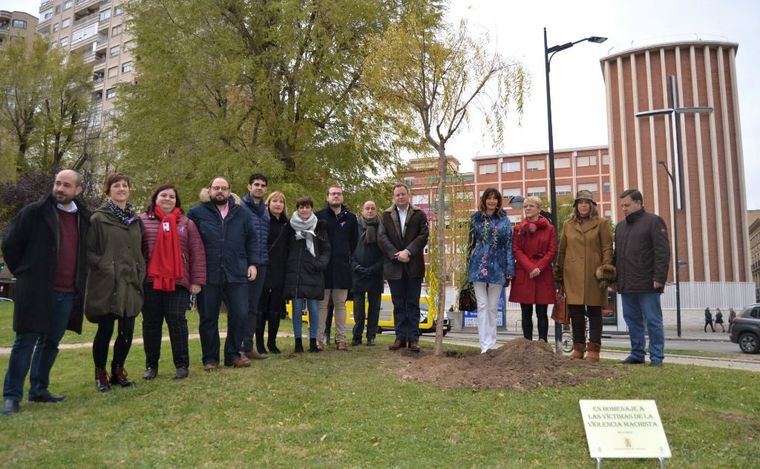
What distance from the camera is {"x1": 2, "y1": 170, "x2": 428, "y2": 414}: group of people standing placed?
209 inches

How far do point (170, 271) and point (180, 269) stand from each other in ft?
0.37

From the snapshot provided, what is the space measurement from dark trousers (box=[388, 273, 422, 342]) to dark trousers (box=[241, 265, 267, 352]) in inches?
66.0

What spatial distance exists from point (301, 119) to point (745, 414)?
1594 centimetres

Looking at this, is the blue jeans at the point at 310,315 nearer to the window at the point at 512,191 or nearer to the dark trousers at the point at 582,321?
the dark trousers at the point at 582,321

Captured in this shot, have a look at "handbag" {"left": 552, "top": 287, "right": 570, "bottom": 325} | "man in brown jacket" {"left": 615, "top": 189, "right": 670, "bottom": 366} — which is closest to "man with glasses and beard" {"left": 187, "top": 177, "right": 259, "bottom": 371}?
"handbag" {"left": 552, "top": 287, "right": 570, "bottom": 325}

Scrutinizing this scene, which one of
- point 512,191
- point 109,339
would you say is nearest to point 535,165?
point 512,191

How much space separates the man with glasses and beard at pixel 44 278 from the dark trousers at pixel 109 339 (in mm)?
250

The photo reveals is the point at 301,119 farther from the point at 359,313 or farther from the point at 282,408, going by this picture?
the point at 282,408

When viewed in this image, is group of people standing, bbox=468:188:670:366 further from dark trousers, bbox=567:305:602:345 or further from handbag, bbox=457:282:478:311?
handbag, bbox=457:282:478:311

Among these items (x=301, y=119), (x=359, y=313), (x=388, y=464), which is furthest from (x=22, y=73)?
(x=388, y=464)

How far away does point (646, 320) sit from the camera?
685 cm

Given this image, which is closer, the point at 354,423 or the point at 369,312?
the point at 354,423

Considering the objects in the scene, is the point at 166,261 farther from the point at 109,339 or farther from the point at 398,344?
the point at 398,344

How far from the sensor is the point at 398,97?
24.4ft
